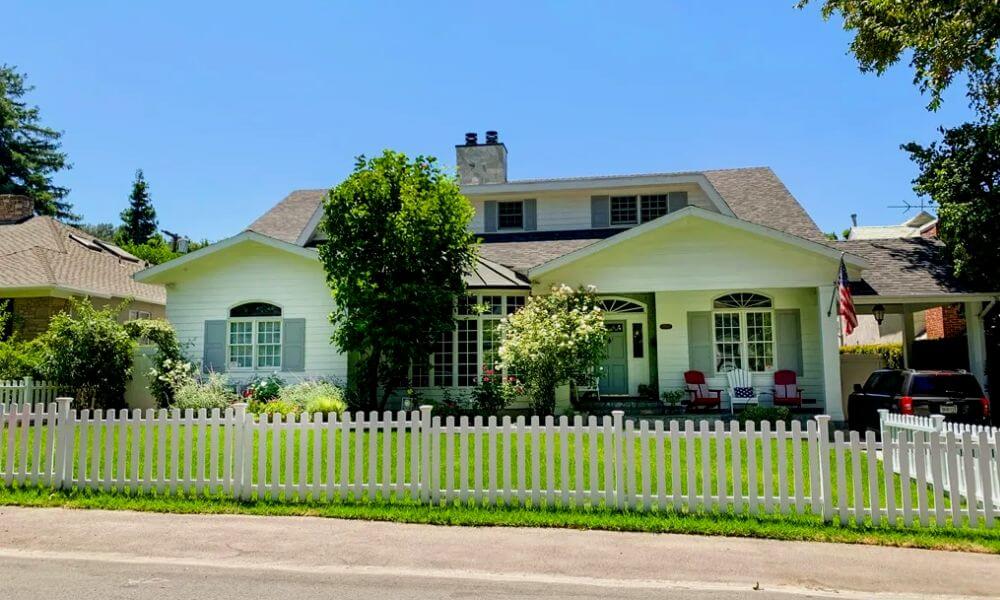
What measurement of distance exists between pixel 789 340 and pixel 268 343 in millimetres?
12783

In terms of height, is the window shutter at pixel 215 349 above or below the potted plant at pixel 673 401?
above

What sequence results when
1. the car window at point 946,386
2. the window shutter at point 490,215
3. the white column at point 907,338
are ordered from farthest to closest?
the window shutter at point 490,215 → the white column at point 907,338 → the car window at point 946,386

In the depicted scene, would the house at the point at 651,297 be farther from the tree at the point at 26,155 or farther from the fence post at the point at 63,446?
the tree at the point at 26,155

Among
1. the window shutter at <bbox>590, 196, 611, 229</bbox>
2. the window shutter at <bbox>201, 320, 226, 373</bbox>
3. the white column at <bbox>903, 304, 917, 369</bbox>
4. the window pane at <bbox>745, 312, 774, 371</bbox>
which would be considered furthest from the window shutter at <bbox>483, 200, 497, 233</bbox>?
the white column at <bbox>903, 304, 917, 369</bbox>

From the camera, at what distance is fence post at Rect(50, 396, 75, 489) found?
7.95m

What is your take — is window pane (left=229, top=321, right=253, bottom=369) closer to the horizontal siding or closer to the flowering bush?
the flowering bush

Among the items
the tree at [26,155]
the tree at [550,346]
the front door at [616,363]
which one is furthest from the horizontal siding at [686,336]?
the tree at [26,155]

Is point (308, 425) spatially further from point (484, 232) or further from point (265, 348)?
point (484, 232)

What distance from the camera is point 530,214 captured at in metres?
20.4

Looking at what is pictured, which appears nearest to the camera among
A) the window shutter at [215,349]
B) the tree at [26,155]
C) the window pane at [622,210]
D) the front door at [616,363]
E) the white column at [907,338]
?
the window shutter at [215,349]

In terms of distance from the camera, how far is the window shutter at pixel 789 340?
53.2 ft

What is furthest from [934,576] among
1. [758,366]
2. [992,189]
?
[992,189]

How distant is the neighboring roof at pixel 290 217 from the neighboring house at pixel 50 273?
13.8ft

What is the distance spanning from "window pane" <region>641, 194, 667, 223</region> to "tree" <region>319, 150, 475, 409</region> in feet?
24.1
